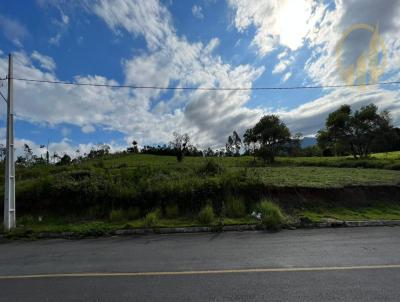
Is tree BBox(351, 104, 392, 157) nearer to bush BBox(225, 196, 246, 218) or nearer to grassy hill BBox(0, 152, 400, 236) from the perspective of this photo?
grassy hill BBox(0, 152, 400, 236)

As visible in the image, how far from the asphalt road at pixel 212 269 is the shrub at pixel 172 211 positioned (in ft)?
9.26

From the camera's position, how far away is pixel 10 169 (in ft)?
33.2

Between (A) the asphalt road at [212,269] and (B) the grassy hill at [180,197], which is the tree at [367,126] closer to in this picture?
(B) the grassy hill at [180,197]

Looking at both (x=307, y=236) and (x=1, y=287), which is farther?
(x=307, y=236)

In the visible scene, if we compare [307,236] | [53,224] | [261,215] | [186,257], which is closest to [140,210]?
[53,224]

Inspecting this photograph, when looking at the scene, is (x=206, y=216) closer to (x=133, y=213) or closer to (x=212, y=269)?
(x=133, y=213)

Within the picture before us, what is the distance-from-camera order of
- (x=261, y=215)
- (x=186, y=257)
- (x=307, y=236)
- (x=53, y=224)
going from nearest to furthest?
(x=186, y=257)
(x=307, y=236)
(x=261, y=215)
(x=53, y=224)

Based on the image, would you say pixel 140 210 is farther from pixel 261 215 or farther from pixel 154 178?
pixel 261 215

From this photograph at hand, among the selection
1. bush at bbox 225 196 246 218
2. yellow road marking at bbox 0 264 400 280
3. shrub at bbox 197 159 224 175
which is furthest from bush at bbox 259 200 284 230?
shrub at bbox 197 159 224 175

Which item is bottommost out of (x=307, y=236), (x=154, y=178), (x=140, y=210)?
(x=307, y=236)

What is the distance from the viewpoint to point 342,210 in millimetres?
11156

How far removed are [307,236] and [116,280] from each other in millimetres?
5416

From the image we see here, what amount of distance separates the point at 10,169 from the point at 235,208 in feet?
27.7

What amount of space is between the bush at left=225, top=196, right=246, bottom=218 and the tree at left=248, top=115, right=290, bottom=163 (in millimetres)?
33265
